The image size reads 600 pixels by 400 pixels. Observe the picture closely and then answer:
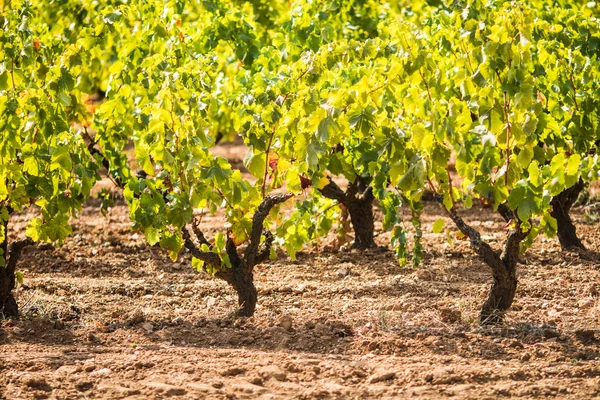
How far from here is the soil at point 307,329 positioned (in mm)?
3566

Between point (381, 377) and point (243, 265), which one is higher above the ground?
point (243, 265)

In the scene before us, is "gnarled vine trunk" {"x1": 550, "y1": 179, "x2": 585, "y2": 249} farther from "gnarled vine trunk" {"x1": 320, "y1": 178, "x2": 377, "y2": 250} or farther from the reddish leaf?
the reddish leaf

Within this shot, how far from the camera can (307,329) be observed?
4383mm

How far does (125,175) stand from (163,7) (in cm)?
92

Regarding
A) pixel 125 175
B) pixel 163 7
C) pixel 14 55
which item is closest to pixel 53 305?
pixel 125 175

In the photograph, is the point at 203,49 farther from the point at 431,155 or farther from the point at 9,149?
the point at 431,155

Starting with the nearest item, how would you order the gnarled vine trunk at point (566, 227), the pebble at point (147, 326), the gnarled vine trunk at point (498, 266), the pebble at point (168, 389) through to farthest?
the pebble at point (168, 389) < the gnarled vine trunk at point (498, 266) < the pebble at point (147, 326) < the gnarled vine trunk at point (566, 227)

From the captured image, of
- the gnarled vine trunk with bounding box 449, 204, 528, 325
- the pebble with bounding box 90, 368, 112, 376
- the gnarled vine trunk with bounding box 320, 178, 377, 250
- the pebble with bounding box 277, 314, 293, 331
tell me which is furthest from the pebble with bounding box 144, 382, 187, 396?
the gnarled vine trunk with bounding box 320, 178, 377, 250

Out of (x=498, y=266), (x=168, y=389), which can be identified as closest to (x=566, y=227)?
(x=498, y=266)

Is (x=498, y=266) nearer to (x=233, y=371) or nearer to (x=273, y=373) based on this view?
(x=273, y=373)

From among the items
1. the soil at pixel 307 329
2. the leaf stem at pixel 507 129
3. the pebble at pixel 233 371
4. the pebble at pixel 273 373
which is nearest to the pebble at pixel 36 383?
the soil at pixel 307 329

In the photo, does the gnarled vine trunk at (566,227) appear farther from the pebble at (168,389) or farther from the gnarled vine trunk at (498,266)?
the pebble at (168,389)

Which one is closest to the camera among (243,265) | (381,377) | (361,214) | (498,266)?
(381,377)

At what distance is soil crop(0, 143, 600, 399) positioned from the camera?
3566 mm
